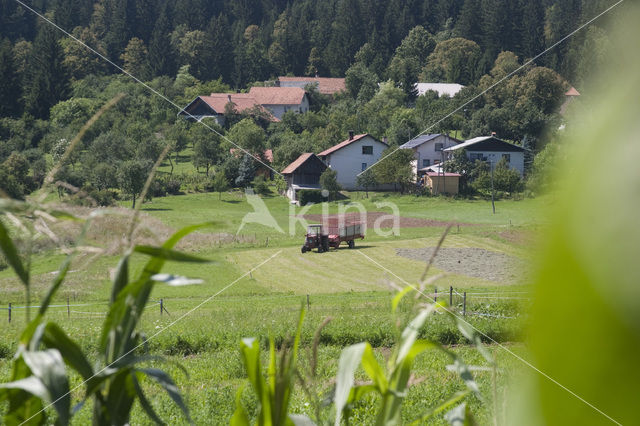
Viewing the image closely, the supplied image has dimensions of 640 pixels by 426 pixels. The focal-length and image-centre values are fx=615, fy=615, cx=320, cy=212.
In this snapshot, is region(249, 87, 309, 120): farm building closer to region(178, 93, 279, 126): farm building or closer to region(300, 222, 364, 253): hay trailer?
region(178, 93, 279, 126): farm building

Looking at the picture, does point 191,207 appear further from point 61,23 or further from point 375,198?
point 61,23

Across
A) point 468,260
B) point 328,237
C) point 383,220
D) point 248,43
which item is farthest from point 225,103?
point 248,43

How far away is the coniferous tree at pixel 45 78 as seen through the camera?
10586 millimetres

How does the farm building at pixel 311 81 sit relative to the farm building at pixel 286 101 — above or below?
above

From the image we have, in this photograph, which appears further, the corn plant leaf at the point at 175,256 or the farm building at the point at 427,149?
the farm building at the point at 427,149

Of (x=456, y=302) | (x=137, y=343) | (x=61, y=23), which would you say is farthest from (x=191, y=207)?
(x=61, y=23)

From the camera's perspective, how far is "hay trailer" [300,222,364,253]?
10.2m

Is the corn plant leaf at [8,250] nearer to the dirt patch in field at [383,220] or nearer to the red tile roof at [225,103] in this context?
the red tile roof at [225,103]

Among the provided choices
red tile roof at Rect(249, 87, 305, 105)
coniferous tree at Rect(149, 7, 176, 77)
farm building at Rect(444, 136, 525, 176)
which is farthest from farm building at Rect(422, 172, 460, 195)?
coniferous tree at Rect(149, 7, 176, 77)

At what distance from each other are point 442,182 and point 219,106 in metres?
4.60

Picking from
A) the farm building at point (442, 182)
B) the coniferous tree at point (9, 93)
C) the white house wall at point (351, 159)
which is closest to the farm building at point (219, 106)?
the white house wall at point (351, 159)

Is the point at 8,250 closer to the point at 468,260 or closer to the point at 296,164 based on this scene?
the point at 296,164

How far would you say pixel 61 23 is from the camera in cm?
1809

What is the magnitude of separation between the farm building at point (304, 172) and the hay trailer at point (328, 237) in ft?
3.79
